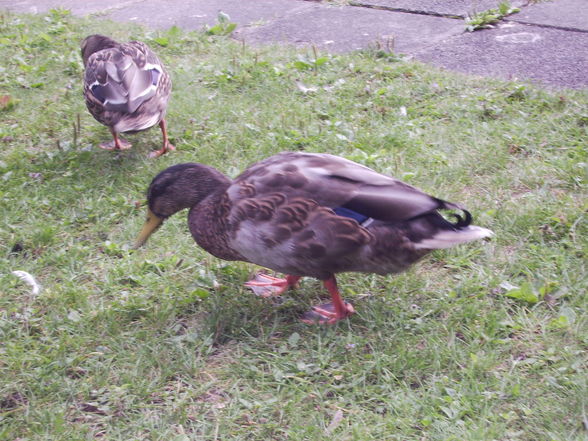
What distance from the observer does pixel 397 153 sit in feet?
14.1

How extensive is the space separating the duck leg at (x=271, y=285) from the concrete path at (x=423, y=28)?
295cm

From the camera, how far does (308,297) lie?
128 inches

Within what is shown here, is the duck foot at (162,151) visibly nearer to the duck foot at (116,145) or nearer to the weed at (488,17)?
the duck foot at (116,145)

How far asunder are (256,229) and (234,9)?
5.48m

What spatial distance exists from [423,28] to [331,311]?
4.30 meters

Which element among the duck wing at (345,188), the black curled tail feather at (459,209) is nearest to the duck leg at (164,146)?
the duck wing at (345,188)

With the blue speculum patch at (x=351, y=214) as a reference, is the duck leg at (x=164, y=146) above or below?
below

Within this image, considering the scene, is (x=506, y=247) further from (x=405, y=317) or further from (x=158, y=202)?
(x=158, y=202)

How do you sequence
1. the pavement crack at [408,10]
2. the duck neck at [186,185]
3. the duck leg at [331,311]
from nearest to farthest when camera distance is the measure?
the duck leg at [331,311], the duck neck at [186,185], the pavement crack at [408,10]

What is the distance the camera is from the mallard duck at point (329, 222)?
2.79 meters

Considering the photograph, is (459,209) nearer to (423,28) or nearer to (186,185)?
(186,185)

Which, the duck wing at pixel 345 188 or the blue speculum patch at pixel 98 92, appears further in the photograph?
the blue speculum patch at pixel 98 92

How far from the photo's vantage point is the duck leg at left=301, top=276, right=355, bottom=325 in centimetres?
297

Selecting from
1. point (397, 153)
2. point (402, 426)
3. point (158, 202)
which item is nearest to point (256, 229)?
point (158, 202)
